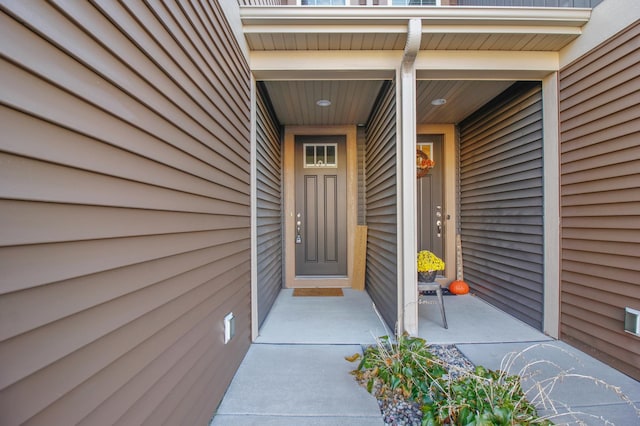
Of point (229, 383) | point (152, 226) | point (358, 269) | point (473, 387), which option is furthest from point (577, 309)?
point (152, 226)

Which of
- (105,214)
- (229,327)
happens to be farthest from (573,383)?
(105,214)

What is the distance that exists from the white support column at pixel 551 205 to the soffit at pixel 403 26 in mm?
426

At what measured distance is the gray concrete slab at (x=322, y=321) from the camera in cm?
229

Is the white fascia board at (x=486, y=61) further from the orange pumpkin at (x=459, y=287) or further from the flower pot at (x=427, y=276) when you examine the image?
the orange pumpkin at (x=459, y=287)

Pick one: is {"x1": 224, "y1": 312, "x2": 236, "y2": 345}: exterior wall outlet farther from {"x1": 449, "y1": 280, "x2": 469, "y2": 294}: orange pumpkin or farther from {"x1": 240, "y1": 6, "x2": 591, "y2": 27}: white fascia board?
{"x1": 449, "y1": 280, "x2": 469, "y2": 294}: orange pumpkin

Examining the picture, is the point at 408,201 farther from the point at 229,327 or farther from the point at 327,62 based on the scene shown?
the point at 229,327

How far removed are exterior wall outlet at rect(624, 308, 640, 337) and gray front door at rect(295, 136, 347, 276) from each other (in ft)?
8.85

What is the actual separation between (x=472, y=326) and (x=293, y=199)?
2.58 meters

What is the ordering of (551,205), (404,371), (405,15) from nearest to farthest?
1. (404,371)
2. (405,15)
3. (551,205)

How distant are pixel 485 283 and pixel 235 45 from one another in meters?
3.52

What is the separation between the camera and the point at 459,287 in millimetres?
3510

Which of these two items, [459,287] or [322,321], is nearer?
[322,321]

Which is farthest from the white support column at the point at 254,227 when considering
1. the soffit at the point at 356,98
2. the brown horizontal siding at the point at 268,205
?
the soffit at the point at 356,98

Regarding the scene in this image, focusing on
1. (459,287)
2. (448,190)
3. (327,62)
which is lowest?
(459,287)
